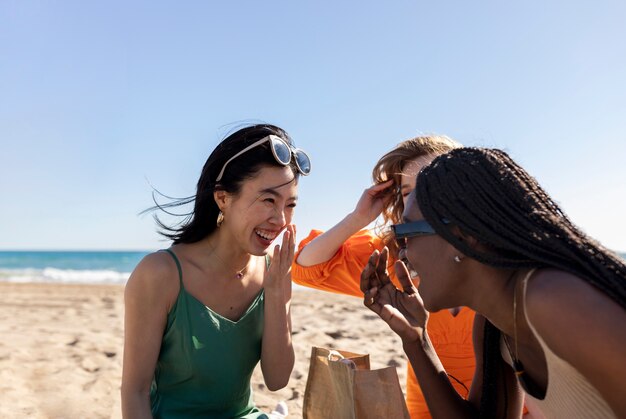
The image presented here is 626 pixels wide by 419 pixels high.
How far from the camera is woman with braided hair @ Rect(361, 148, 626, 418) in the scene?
67.9 inches

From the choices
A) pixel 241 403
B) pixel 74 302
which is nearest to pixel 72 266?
pixel 74 302

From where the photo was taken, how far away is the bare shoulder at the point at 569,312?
65.9 inches

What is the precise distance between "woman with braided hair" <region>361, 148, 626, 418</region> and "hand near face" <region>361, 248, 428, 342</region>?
87mm

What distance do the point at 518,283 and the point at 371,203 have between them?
6.63 ft

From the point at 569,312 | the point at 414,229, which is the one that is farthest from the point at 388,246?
the point at 569,312

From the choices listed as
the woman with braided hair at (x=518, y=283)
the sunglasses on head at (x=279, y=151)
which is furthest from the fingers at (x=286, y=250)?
the woman with braided hair at (x=518, y=283)

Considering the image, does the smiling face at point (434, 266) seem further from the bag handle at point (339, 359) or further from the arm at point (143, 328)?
the arm at point (143, 328)

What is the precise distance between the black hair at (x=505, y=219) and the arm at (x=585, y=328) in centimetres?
5

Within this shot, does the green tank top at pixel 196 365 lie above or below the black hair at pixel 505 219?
below

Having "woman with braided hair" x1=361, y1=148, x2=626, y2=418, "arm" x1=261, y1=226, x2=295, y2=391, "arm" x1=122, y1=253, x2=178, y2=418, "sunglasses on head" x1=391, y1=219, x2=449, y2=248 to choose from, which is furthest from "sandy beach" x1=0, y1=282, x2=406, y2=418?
"sunglasses on head" x1=391, y1=219, x2=449, y2=248

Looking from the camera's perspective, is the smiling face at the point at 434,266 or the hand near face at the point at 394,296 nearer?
the smiling face at the point at 434,266

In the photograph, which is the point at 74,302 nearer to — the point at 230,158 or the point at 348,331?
the point at 348,331

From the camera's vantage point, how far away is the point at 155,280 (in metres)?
2.98

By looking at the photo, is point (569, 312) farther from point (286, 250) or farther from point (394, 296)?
point (286, 250)
